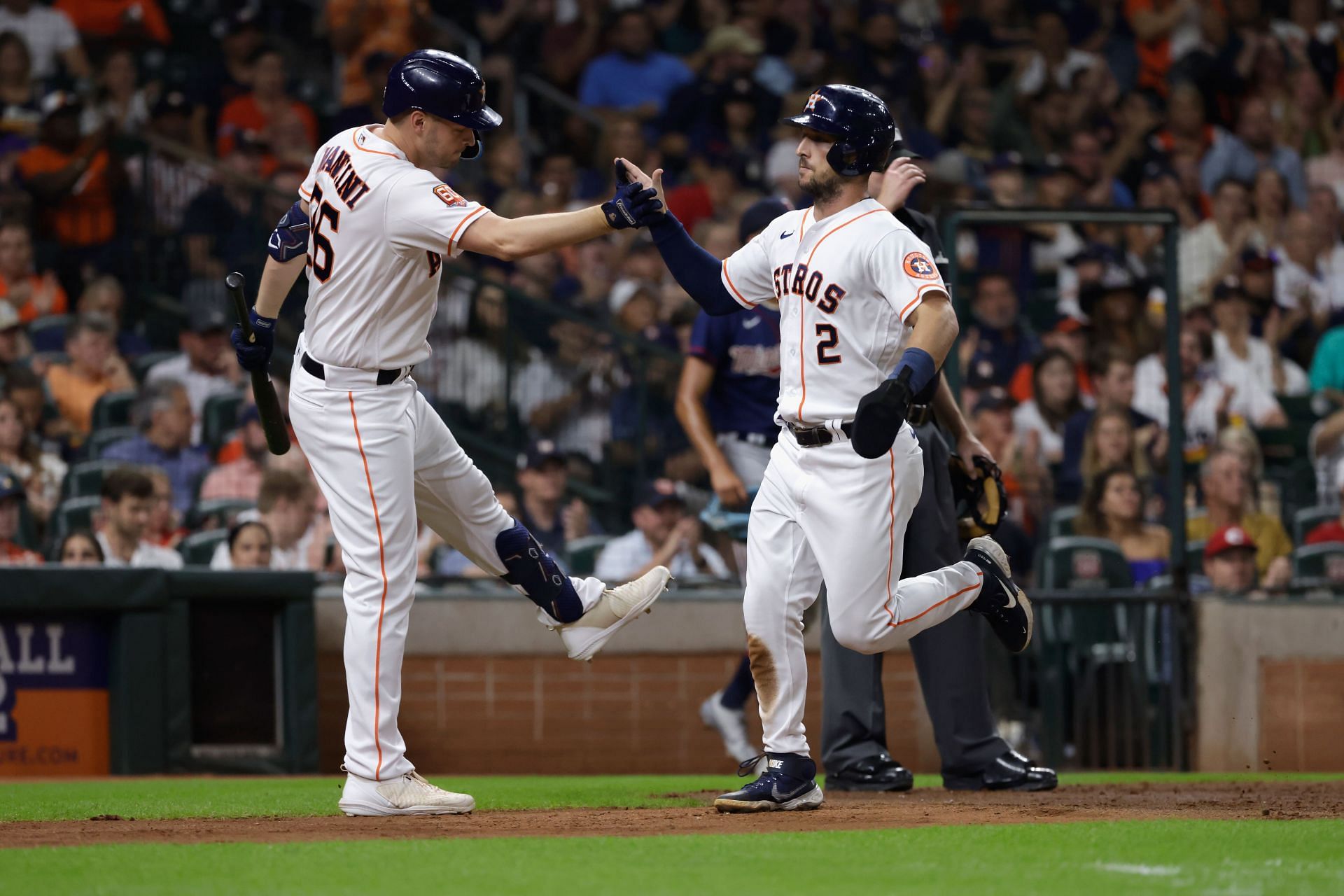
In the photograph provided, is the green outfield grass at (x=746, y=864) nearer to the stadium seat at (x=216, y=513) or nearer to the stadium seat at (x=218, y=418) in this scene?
the stadium seat at (x=216, y=513)

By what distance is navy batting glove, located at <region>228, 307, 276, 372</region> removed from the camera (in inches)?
234

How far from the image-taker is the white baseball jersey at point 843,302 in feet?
17.8

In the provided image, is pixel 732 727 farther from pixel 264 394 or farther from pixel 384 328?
pixel 384 328

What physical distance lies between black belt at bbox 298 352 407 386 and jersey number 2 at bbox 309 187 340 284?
246 millimetres

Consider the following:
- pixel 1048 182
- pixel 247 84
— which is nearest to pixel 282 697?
pixel 247 84

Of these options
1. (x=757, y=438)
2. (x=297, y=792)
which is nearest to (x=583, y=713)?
(x=757, y=438)

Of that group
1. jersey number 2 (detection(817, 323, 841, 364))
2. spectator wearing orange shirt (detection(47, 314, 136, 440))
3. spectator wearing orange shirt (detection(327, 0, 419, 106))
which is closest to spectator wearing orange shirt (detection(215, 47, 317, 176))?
spectator wearing orange shirt (detection(327, 0, 419, 106))

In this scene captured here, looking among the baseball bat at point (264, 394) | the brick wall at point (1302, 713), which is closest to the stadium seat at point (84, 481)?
the baseball bat at point (264, 394)

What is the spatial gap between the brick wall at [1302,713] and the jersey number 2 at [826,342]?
4.58m

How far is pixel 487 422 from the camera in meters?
10.2

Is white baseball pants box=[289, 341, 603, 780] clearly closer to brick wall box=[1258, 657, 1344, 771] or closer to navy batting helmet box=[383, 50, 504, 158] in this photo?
navy batting helmet box=[383, 50, 504, 158]

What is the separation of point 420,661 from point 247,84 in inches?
224

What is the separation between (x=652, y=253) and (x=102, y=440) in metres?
3.86

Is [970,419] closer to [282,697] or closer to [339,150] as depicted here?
[282,697]
